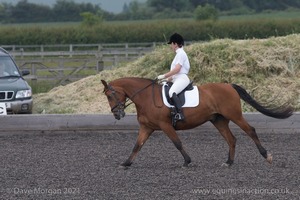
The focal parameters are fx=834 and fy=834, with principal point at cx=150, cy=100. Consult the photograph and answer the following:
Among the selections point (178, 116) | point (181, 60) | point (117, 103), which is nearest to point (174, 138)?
point (178, 116)

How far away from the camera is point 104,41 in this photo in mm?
60250

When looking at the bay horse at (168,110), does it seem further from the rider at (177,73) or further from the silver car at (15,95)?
the silver car at (15,95)

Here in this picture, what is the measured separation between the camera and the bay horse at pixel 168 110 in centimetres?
1198

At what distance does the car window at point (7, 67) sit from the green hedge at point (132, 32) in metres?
40.1

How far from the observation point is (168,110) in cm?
1204

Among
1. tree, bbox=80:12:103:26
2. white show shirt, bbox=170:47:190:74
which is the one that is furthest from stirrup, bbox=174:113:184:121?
tree, bbox=80:12:103:26

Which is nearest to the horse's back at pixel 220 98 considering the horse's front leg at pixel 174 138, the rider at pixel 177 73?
the rider at pixel 177 73

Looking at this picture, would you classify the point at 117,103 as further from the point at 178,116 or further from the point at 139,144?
the point at 178,116

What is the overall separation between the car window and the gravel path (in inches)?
114

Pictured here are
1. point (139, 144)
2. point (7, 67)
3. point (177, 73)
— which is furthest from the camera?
point (7, 67)

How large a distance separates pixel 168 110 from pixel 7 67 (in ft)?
25.5

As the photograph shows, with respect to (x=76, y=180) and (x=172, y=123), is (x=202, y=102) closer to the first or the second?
(x=172, y=123)

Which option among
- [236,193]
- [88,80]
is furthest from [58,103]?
[236,193]

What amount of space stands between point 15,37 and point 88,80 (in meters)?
39.5
